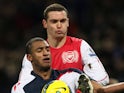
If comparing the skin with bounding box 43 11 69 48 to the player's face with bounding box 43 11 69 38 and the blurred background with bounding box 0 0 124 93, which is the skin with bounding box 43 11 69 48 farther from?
the blurred background with bounding box 0 0 124 93

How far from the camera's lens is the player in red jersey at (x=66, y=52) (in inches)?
283

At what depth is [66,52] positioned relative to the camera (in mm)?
7344

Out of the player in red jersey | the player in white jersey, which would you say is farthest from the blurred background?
the player in white jersey

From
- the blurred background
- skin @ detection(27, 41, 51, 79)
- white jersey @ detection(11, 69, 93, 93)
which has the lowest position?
the blurred background

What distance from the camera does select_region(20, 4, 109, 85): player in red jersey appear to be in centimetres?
718

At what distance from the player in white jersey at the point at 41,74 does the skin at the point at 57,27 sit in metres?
0.45

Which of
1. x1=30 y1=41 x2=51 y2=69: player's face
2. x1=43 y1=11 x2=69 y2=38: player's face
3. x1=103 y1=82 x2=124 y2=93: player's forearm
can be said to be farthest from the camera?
x1=43 y1=11 x2=69 y2=38: player's face

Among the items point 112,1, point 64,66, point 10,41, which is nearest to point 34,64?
point 64,66

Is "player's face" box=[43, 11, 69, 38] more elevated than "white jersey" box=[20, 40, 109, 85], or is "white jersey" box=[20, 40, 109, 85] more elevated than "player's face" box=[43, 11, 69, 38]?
"player's face" box=[43, 11, 69, 38]

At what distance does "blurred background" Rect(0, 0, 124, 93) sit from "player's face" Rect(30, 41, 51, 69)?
3.60 meters

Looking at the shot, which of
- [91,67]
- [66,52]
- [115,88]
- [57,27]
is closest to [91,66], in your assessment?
[91,67]

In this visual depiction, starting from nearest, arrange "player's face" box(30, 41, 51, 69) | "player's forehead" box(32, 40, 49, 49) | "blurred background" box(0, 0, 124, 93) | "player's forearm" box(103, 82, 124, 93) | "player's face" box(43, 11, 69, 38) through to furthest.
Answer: "player's forearm" box(103, 82, 124, 93), "player's face" box(30, 41, 51, 69), "player's forehead" box(32, 40, 49, 49), "player's face" box(43, 11, 69, 38), "blurred background" box(0, 0, 124, 93)

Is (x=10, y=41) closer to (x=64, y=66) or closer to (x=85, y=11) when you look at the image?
(x=85, y=11)

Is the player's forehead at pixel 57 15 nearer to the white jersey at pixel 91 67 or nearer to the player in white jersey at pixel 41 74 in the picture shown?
the white jersey at pixel 91 67
